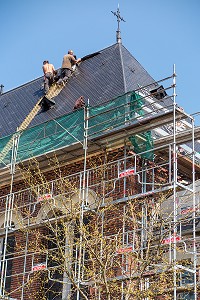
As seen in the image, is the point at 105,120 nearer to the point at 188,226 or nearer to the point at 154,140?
the point at 154,140

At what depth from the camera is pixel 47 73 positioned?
24969 millimetres

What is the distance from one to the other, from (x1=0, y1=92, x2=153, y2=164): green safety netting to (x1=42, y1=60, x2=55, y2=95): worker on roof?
390cm

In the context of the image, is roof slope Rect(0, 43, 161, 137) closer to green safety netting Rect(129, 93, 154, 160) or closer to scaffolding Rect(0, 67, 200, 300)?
scaffolding Rect(0, 67, 200, 300)

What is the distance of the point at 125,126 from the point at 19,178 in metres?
4.36

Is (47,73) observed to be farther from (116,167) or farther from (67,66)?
(116,167)

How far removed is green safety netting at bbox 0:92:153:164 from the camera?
18.8 metres

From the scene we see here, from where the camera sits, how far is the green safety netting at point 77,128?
1880 centimetres

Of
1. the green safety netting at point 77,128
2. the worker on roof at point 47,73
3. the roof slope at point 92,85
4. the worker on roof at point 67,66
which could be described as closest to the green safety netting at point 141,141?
the green safety netting at point 77,128

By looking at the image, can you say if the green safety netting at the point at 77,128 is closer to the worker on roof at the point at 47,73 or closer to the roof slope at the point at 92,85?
the roof slope at the point at 92,85

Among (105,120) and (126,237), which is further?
(105,120)

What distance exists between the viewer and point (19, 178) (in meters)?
21.2

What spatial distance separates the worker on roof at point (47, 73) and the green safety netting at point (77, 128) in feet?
12.8

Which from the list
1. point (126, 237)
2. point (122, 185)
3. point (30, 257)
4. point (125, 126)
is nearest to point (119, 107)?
point (125, 126)

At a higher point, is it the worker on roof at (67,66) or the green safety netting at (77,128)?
the worker on roof at (67,66)
